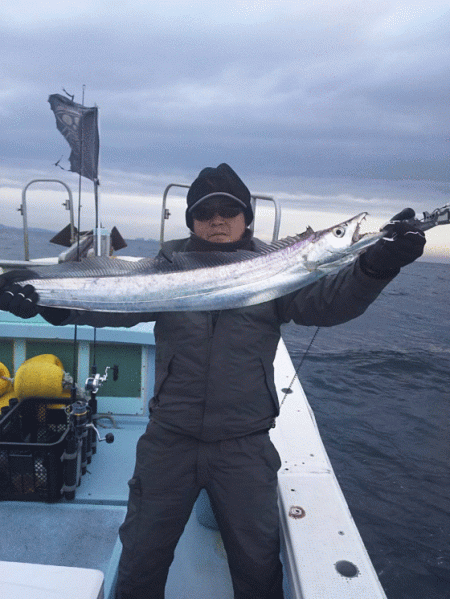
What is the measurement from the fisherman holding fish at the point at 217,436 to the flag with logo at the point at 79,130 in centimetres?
405

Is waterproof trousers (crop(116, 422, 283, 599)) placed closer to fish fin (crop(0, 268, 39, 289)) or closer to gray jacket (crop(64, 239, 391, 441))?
gray jacket (crop(64, 239, 391, 441))

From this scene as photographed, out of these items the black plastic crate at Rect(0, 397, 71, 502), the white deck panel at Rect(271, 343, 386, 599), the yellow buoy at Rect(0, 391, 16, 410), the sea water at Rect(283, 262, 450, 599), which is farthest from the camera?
the sea water at Rect(283, 262, 450, 599)

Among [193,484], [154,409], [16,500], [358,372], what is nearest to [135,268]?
[154,409]

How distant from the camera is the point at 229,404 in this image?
2951 mm

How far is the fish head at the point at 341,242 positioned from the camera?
255cm

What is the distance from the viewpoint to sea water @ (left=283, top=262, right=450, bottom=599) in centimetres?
716

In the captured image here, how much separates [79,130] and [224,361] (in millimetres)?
5464

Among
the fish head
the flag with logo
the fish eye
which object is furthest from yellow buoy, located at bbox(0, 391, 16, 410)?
the fish eye

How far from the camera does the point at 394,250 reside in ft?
8.24

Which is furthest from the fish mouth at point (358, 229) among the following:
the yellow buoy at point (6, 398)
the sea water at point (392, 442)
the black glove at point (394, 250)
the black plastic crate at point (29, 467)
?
the sea water at point (392, 442)

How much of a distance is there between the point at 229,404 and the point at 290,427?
4.81ft

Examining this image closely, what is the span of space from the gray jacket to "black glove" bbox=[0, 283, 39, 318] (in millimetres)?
356

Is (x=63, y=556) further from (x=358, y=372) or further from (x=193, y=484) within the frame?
(x=358, y=372)

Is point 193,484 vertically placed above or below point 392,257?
below
